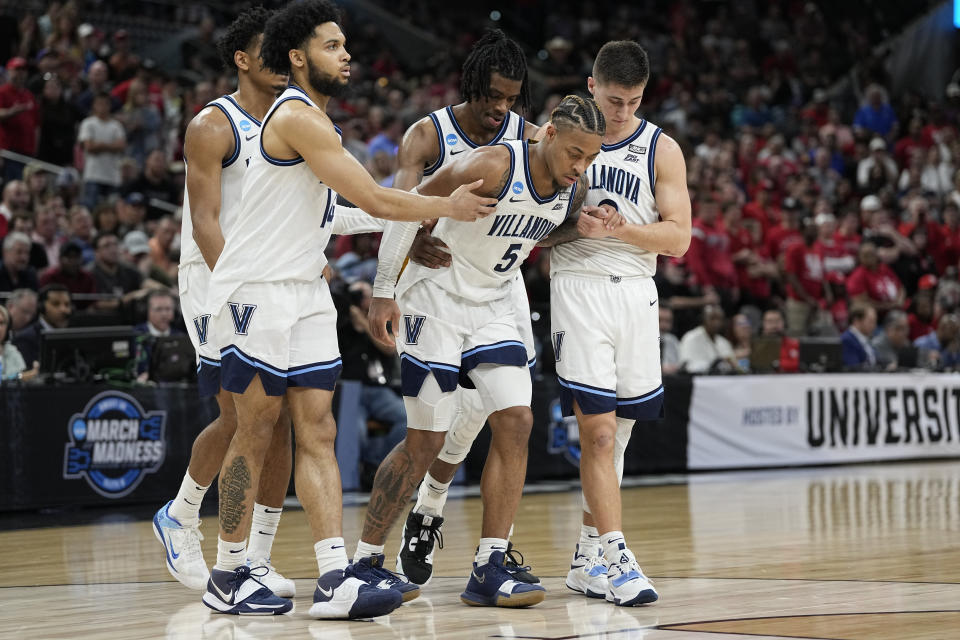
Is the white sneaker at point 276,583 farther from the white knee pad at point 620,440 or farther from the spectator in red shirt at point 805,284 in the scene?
the spectator in red shirt at point 805,284

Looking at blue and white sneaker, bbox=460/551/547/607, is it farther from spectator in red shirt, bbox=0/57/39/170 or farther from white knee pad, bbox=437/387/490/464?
spectator in red shirt, bbox=0/57/39/170

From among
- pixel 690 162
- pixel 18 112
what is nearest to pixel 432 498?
pixel 18 112

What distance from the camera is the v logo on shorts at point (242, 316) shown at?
4.80 meters

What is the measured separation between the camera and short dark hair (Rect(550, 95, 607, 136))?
495 cm

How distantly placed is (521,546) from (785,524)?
1885 millimetres

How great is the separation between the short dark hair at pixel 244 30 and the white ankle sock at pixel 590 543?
2.69m

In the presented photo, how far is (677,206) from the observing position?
549cm

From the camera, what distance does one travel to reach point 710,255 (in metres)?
14.9

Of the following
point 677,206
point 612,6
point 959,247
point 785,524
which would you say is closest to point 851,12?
point 612,6

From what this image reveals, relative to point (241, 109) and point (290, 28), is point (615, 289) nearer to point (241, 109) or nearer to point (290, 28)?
point (290, 28)

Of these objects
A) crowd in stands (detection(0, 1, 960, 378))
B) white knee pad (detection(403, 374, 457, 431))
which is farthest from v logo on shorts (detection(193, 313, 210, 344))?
crowd in stands (detection(0, 1, 960, 378))

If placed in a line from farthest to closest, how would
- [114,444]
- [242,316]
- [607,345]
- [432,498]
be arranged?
1. [114,444]
2. [432,498]
3. [607,345]
4. [242,316]

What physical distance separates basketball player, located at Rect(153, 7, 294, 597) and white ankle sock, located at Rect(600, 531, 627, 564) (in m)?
1.40

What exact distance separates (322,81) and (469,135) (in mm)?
1017
